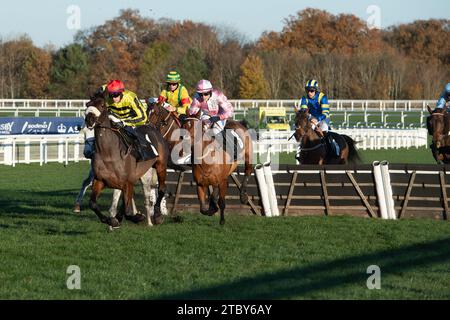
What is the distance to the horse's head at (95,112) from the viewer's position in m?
12.3

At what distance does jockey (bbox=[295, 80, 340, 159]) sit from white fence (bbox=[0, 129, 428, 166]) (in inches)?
277

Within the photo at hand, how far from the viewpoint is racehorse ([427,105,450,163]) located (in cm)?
1677

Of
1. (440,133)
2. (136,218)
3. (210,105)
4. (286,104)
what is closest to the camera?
(136,218)

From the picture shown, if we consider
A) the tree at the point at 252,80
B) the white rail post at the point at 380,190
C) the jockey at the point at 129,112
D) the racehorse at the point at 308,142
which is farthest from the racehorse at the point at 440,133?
the tree at the point at 252,80

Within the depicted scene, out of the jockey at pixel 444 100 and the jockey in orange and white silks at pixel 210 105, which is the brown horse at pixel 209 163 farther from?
the jockey at pixel 444 100

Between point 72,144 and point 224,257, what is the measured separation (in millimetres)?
23113

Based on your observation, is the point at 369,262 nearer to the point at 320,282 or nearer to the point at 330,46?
the point at 320,282

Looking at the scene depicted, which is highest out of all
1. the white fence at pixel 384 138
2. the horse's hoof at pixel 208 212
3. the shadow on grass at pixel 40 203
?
the horse's hoof at pixel 208 212

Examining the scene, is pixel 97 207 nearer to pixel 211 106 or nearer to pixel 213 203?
pixel 213 203

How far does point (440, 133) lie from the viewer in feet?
55.1

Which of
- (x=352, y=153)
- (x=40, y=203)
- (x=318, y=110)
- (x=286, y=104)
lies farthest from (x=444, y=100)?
(x=286, y=104)

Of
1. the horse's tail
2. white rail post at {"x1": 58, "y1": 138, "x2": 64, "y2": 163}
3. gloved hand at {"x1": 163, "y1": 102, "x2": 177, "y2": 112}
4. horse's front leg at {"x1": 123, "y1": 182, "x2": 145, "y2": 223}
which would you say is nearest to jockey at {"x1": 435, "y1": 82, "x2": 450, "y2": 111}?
the horse's tail

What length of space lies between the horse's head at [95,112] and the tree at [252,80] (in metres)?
52.7

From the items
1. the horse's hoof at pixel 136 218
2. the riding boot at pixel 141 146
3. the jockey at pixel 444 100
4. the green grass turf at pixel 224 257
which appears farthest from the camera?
the jockey at pixel 444 100
